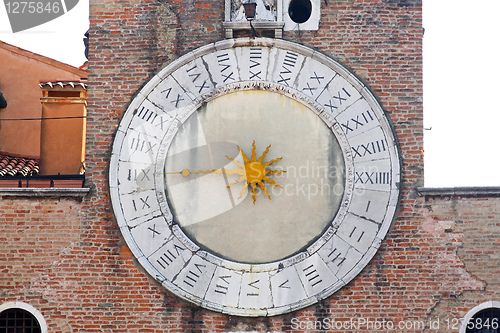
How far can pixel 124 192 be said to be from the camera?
45.8ft

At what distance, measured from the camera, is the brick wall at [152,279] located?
13445mm

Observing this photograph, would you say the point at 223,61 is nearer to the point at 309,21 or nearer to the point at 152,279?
the point at 309,21

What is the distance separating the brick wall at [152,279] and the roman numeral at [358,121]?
0.35 m

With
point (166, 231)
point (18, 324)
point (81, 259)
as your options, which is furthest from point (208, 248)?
point (18, 324)

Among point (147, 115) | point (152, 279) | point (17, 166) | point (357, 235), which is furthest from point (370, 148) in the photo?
point (17, 166)

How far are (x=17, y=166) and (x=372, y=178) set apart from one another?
6.88 m

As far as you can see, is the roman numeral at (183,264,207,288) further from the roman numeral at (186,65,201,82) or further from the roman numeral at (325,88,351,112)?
the roman numeral at (325,88,351,112)

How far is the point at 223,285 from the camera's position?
13.5 metres

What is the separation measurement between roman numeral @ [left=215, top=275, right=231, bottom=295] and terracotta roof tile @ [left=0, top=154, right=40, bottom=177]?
497 centimetres

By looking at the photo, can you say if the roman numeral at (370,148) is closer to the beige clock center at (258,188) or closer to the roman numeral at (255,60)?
the beige clock center at (258,188)

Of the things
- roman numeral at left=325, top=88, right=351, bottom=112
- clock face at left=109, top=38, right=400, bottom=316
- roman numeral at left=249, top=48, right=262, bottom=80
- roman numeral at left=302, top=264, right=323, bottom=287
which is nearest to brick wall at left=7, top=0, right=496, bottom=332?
clock face at left=109, top=38, right=400, bottom=316

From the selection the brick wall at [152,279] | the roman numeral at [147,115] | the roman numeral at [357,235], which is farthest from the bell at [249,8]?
the roman numeral at [357,235]

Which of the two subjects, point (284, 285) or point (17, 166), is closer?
point (284, 285)

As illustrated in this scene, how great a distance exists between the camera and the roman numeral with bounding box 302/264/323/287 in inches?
531
